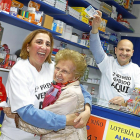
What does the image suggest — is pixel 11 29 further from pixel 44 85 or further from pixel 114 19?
pixel 114 19

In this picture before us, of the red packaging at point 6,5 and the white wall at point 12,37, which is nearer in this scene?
the red packaging at point 6,5

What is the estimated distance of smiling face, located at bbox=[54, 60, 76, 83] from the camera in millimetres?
A: 1470

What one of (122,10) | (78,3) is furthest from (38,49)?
(122,10)

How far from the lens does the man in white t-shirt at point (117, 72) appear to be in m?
2.54

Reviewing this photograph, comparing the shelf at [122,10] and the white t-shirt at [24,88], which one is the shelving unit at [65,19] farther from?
the white t-shirt at [24,88]

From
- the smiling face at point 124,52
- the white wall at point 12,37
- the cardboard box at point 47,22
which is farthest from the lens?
the white wall at point 12,37

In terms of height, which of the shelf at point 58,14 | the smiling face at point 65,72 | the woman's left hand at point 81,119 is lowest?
the woman's left hand at point 81,119

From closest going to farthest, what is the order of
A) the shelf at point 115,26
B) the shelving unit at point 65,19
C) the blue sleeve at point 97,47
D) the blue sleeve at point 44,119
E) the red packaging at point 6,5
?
the blue sleeve at point 44,119, the blue sleeve at point 97,47, the red packaging at point 6,5, the shelving unit at point 65,19, the shelf at point 115,26

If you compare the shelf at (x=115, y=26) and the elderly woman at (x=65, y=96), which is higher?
the shelf at (x=115, y=26)

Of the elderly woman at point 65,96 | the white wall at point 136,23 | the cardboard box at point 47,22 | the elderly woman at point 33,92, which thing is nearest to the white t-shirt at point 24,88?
the elderly woman at point 33,92

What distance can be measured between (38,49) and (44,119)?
636 mm

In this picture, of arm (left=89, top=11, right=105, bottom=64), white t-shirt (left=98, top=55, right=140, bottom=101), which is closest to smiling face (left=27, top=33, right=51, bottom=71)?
arm (left=89, top=11, right=105, bottom=64)

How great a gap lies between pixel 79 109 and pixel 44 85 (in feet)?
1.27

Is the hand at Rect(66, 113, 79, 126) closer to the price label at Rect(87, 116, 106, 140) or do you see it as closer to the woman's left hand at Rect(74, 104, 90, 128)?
the woman's left hand at Rect(74, 104, 90, 128)
